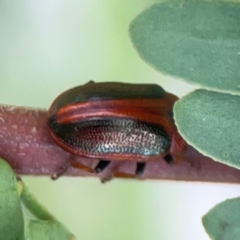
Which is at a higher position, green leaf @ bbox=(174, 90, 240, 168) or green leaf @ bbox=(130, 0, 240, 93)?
green leaf @ bbox=(130, 0, 240, 93)

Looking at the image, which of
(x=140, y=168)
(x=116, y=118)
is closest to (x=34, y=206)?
(x=140, y=168)

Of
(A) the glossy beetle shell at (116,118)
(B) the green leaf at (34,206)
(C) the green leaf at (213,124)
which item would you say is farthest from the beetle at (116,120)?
(C) the green leaf at (213,124)

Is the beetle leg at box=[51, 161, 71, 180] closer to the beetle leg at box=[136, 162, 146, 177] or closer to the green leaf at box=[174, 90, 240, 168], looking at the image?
the beetle leg at box=[136, 162, 146, 177]

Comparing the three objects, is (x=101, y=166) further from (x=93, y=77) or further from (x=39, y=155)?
(x=93, y=77)

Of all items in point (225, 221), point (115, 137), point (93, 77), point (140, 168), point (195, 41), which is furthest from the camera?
point (93, 77)

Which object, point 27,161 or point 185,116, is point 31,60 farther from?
point 185,116

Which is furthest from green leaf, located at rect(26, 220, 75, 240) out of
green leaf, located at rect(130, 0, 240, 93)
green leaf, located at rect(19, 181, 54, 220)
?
green leaf, located at rect(130, 0, 240, 93)
